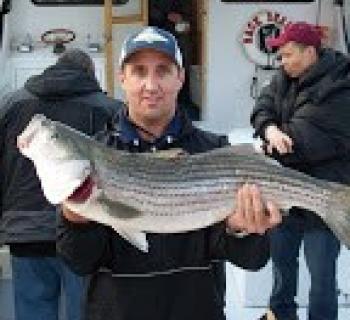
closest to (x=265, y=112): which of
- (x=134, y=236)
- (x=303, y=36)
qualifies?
(x=303, y=36)

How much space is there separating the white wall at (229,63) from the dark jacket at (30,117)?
346cm

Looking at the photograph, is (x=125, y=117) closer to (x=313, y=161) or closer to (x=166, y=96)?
(x=166, y=96)

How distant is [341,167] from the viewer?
173 inches

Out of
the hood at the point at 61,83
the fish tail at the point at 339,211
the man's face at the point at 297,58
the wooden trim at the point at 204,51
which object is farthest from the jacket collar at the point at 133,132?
the wooden trim at the point at 204,51

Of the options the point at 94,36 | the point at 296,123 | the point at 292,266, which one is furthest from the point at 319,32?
the point at 94,36

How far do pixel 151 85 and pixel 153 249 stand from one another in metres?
0.49

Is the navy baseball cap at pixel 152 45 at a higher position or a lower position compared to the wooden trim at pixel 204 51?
higher

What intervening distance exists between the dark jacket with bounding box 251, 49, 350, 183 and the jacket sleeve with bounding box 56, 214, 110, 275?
2063 millimetres

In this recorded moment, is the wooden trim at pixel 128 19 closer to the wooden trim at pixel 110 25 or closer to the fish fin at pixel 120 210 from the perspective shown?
the wooden trim at pixel 110 25

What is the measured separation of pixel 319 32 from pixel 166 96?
2323 mm

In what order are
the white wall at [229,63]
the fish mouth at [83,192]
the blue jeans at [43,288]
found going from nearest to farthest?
1. the fish mouth at [83,192]
2. the blue jeans at [43,288]
3. the white wall at [229,63]

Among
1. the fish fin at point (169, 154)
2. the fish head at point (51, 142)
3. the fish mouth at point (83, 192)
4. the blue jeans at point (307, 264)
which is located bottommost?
the blue jeans at point (307, 264)

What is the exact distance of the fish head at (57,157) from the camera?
2.22m

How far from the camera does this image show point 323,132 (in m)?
4.31
